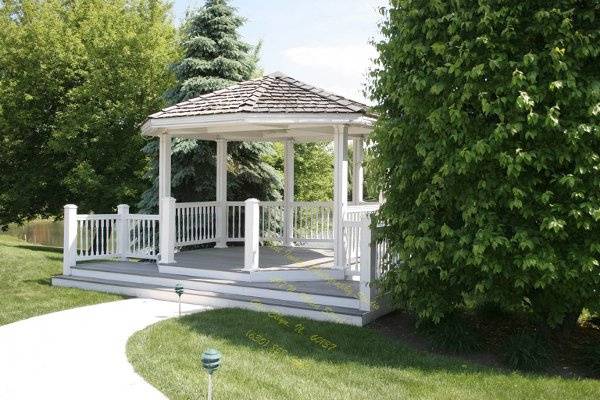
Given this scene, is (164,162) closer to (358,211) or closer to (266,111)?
(266,111)

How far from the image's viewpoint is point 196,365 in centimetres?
545

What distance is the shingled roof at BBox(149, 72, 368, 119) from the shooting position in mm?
8719

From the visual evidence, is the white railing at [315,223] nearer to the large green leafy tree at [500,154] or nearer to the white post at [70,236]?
the white post at [70,236]

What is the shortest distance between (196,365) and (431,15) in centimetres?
452

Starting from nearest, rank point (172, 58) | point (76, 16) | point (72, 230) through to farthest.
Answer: point (72, 230)
point (172, 58)
point (76, 16)

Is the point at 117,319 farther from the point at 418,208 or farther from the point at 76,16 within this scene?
the point at 76,16

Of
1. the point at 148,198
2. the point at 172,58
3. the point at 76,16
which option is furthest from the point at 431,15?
the point at 76,16

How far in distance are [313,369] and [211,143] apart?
31.2 ft

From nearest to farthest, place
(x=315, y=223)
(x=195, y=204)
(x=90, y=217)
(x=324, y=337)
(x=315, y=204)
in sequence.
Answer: (x=324, y=337)
(x=90, y=217)
(x=195, y=204)
(x=315, y=204)
(x=315, y=223)

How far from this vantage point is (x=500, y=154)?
5473mm

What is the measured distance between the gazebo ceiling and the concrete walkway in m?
3.03

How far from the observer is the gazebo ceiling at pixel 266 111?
8586 millimetres

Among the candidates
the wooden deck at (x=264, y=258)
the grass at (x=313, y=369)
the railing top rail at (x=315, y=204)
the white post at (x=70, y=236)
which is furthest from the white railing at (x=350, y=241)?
the white post at (x=70, y=236)

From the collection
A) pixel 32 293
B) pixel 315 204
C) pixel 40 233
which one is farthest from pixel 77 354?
pixel 40 233
